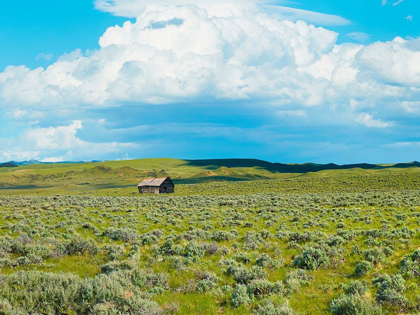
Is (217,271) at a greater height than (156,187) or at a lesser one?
greater

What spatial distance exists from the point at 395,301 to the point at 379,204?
2823 cm

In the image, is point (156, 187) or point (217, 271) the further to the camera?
point (156, 187)

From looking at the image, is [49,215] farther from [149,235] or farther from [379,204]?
[379,204]

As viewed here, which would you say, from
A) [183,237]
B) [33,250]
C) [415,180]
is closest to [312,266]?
[183,237]

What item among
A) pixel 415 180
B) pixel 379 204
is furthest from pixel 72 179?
pixel 379 204

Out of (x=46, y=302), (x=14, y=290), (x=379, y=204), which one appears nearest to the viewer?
(x=46, y=302)

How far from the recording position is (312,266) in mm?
13281

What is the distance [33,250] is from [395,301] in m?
15.3

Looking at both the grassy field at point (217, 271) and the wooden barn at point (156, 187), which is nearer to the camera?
the grassy field at point (217, 271)

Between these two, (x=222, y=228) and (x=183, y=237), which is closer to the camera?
(x=183, y=237)

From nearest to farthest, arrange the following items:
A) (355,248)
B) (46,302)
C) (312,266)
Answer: (46,302)
(312,266)
(355,248)

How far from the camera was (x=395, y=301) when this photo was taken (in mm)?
9539

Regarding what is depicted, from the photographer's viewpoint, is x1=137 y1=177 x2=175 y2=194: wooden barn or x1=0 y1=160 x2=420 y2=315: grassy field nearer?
x1=0 y1=160 x2=420 y2=315: grassy field

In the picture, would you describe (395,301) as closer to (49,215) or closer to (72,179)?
(49,215)
